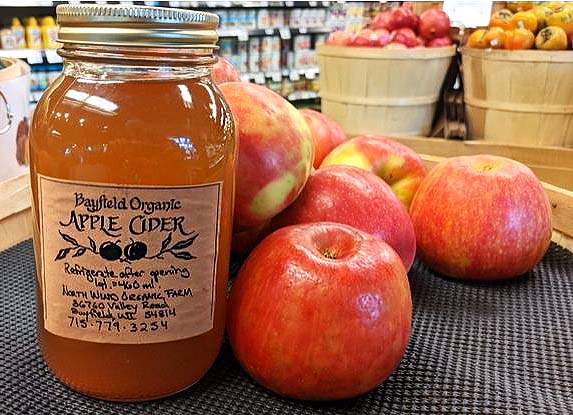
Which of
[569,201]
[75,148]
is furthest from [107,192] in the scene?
[569,201]

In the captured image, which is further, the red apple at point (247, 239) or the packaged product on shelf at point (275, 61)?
the packaged product on shelf at point (275, 61)

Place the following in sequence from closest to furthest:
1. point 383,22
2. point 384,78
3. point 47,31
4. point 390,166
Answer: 1. point 390,166
2. point 384,78
3. point 383,22
4. point 47,31

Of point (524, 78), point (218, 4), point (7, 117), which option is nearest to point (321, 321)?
point (7, 117)

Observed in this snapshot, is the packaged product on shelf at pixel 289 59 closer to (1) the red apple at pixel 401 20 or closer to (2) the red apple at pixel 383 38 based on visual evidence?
(1) the red apple at pixel 401 20

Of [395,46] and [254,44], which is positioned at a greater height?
[395,46]

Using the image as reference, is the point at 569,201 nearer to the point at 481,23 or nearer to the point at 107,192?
the point at 107,192

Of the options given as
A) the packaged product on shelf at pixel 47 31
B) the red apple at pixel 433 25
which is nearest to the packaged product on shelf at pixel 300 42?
the packaged product on shelf at pixel 47 31

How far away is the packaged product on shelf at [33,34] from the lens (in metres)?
3.19

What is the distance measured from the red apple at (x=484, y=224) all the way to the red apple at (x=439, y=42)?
1107mm

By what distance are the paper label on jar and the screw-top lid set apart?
10 cm

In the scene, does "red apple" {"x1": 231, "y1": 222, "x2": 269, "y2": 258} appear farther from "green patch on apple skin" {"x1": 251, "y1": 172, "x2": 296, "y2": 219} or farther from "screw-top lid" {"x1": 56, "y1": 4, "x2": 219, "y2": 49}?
"screw-top lid" {"x1": 56, "y1": 4, "x2": 219, "y2": 49}

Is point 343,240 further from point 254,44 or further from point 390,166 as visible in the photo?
point 254,44

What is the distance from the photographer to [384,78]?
5.57 feet

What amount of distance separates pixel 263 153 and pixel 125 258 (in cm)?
19
